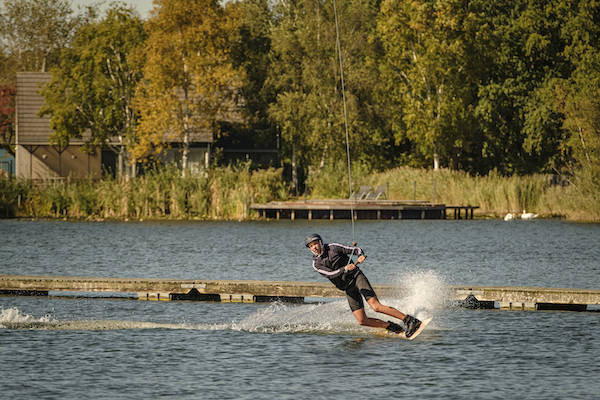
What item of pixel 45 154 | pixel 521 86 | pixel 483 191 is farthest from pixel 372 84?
pixel 45 154

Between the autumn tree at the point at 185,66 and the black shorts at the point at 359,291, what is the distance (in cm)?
4020

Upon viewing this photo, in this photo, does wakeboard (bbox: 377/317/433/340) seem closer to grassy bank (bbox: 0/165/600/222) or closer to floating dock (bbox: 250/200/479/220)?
grassy bank (bbox: 0/165/600/222)

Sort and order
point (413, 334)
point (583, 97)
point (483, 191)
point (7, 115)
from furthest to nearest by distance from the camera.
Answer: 1. point (7, 115)
2. point (483, 191)
3. point (583, 97)
4. point (413, 334)

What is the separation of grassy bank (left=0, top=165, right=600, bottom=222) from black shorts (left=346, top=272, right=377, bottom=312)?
112 feet

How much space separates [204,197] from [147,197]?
2.77 m

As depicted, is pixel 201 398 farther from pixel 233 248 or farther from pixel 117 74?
pixel 117 74

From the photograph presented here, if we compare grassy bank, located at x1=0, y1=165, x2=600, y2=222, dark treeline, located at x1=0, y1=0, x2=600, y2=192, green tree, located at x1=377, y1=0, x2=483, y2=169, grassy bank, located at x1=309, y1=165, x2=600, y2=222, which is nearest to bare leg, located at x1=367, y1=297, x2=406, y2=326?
grassy bank, located at x1=309, y1=165, x2=600, y2=222

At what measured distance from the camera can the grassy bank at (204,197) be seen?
5350cm

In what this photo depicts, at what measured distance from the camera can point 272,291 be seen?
78.3 feet

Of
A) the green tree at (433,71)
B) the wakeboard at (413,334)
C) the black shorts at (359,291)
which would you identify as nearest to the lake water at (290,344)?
the wakeboard at (413,334)

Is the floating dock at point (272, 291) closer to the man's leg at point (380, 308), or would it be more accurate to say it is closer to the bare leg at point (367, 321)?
the bare leg at point (367, 321)

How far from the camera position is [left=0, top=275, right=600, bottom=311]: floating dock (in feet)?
74.1

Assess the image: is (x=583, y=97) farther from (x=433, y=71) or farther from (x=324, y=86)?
(x=324, y=86)

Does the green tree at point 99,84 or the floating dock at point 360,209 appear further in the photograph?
the green tree at point 99,84
